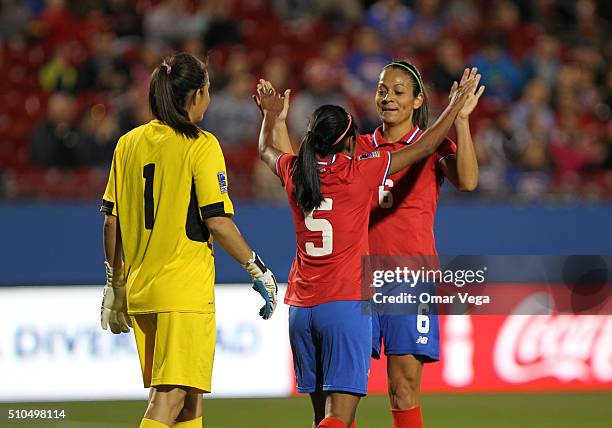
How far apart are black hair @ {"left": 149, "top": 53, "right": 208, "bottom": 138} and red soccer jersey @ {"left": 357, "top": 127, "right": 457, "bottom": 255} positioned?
100 centimetres

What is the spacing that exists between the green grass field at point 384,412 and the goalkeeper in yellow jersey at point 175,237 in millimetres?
2626

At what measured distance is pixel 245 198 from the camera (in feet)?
29.6

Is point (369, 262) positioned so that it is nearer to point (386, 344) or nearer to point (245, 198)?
point (386, 344)

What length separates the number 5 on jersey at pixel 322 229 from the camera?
16.5ft

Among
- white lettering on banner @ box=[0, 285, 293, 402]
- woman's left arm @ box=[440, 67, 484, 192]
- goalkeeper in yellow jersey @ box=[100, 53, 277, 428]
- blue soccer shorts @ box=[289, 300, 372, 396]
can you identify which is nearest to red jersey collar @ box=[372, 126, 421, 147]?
woman's left arm @ box=[440, 67, 484, 192]

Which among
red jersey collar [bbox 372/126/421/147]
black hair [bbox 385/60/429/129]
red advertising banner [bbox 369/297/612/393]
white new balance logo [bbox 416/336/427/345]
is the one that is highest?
black hair [bbox 385/60/429/129]

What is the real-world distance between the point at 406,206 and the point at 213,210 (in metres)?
1.12

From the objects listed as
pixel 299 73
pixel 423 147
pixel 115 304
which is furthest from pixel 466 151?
pixel 299 73

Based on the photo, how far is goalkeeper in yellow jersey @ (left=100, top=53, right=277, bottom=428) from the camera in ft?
16.0

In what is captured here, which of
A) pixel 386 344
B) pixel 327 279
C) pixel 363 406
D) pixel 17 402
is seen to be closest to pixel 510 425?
pixel 363 406

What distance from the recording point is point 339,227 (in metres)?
5.04

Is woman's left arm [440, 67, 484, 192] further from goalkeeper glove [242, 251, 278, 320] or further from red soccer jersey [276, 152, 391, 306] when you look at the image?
goalkeeper glove [242, 251, 278, 320]

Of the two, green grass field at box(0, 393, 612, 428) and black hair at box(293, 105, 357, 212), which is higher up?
black hair at box(293, 105, 357, 212)

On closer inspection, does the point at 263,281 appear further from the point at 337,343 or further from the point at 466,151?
the point at 466,151
